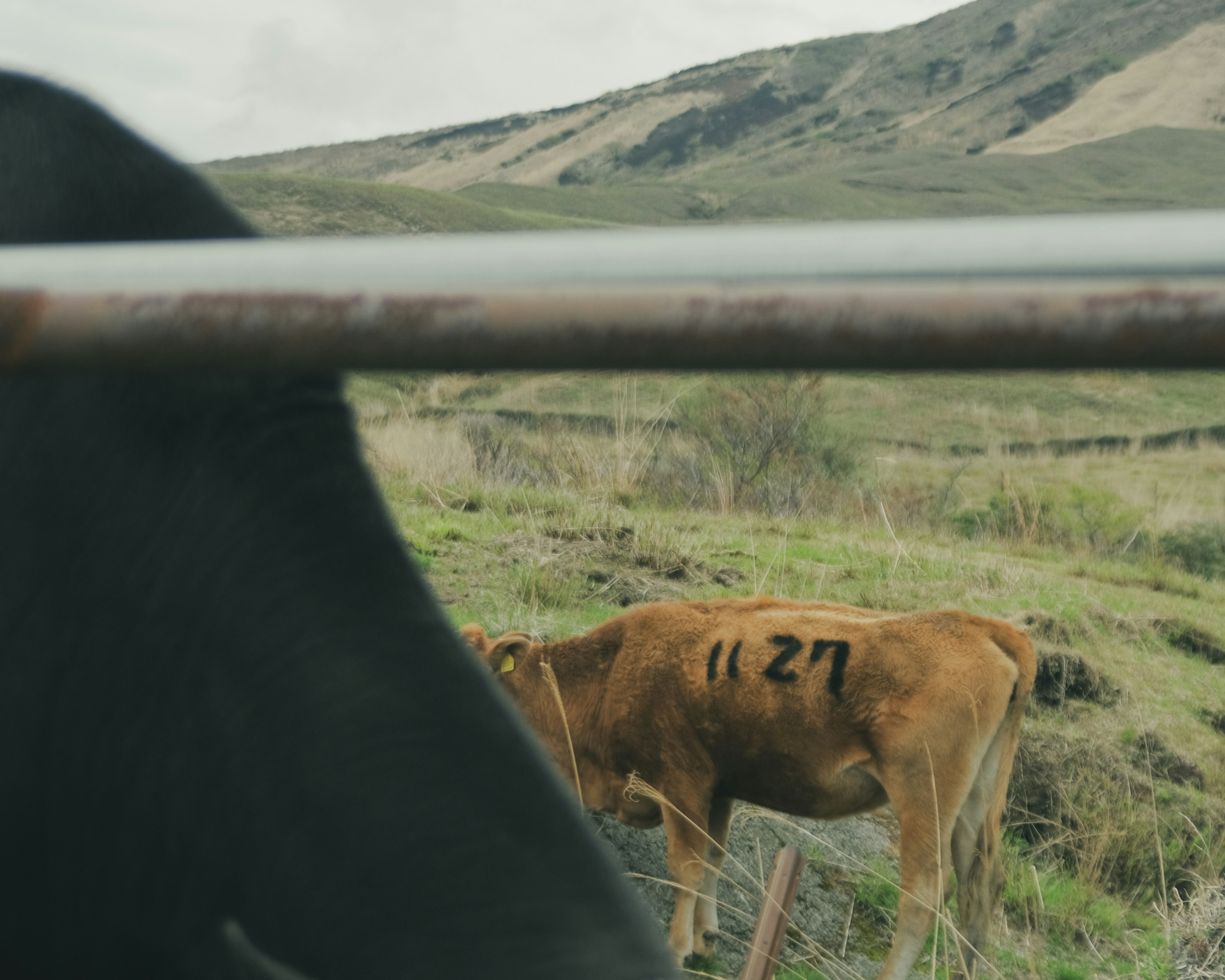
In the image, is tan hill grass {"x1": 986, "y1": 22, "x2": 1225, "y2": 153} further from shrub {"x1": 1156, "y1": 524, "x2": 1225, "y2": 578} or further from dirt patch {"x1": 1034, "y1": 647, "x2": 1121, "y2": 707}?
dirt patch {"x1": 1034, "y1": 647, "x2": 1121, "y2": 707}

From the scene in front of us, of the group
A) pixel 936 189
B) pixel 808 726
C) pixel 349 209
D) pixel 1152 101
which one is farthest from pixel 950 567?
pixel 1152 101

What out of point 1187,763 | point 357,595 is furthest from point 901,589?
point 357,595

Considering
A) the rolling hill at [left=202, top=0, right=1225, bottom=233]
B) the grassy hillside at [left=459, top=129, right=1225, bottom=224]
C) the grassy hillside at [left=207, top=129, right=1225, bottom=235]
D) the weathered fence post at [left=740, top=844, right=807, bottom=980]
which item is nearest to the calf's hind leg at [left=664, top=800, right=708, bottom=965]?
the weathered fence post at [left=740, top=844, right=807, bottom=980]

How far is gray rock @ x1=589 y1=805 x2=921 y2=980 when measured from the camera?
361 centimetres

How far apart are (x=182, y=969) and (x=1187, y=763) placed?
5198mm

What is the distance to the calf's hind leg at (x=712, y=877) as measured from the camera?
144 inches

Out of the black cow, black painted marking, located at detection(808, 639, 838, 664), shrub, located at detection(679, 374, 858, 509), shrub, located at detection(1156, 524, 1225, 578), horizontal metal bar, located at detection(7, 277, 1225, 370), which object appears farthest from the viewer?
shrub, located at detection(679, 374, 858, 509)

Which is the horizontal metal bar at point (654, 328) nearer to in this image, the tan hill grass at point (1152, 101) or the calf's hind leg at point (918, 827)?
the calf's hind leg at point (918, 827)

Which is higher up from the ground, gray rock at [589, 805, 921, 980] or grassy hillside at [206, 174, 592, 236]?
grassy hillside at [206, 174, 592, 236]

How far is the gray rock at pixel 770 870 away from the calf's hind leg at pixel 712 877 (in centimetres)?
8

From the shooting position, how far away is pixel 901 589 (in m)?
6.56

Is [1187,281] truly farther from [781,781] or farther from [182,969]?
[781,781]

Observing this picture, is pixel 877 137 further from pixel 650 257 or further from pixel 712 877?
pixel 650 257

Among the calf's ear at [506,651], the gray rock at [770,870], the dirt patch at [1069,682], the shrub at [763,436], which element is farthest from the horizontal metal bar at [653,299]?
the shrub at [763,436]
